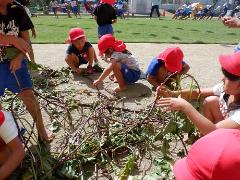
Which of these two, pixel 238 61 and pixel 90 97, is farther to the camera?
pixel 90 97

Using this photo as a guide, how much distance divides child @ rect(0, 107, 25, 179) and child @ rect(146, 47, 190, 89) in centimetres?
217

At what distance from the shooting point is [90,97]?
13.7ft

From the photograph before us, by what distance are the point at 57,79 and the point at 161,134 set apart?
2.52 m

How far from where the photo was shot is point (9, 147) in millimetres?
2166

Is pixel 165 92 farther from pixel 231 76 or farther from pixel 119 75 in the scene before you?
pixel 119 75

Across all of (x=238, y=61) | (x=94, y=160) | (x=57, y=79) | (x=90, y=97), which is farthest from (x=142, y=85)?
(x=238, y=61)

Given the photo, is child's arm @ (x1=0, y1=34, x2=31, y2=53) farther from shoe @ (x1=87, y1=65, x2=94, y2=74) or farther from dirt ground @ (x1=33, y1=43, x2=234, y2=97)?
shoe @ (x1=87, y1=65, x2=94, y2=74)

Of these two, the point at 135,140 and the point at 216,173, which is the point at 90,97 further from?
the point at 216,173

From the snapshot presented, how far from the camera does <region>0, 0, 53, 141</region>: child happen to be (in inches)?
107

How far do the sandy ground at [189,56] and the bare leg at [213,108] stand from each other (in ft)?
6.14

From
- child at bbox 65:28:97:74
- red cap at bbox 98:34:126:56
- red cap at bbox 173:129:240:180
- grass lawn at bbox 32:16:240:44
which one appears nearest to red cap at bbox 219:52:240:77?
red cap at bbox 173:129:240:180

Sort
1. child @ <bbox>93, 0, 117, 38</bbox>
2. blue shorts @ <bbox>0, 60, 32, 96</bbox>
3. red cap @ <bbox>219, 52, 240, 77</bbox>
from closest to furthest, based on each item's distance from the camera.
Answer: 1. red cap @ <bbox>219, 52, 240, 77</bbox>
2. blue shorts @ <bbox>0, 60, 32, 96</bbox>
3. child @ <bbox>93, 0, 117, 38</bbox>

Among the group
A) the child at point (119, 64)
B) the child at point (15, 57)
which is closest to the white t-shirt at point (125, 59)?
the child at point (119, 64)

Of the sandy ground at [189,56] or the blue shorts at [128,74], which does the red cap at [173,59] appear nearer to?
the blue shorts at [128,74]
